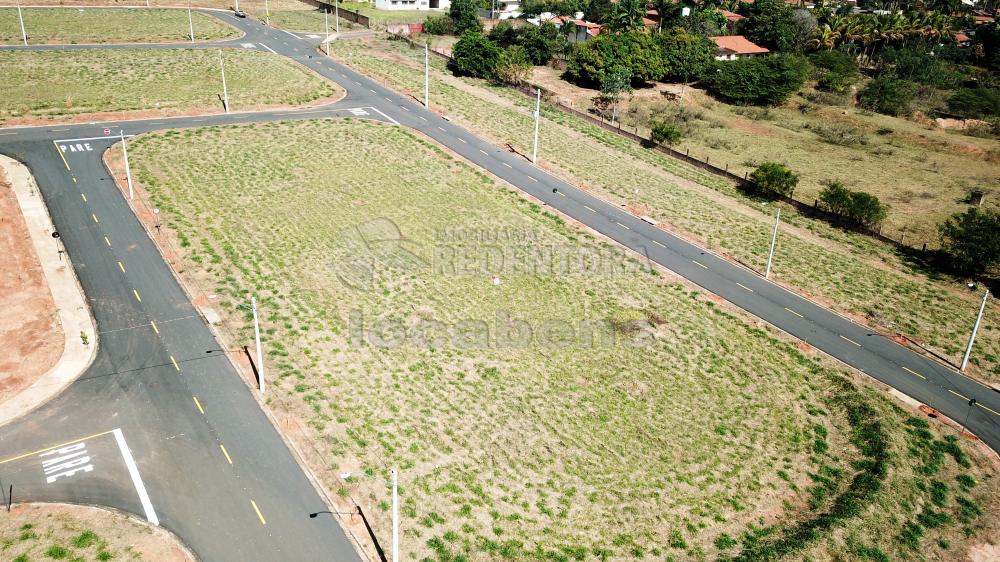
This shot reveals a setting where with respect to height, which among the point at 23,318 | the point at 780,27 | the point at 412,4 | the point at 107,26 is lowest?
the point at 23,318

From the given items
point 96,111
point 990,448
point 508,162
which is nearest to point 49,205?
point 96,111

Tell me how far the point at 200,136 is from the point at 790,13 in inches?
4453

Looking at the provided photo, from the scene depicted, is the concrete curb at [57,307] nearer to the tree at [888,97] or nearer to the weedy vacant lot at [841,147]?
the weedy vacant lot at [841,147]

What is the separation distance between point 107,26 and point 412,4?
62427 millimetres

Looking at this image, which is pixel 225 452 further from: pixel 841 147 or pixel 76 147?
pixel 841 147

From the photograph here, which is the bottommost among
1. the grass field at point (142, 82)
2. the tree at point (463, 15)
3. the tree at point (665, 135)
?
the tree at point (665, 135)

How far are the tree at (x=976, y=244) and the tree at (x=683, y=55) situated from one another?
6092 centimetres

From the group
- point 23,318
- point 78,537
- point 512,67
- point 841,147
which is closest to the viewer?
point 78,537

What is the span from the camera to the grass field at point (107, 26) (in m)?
108

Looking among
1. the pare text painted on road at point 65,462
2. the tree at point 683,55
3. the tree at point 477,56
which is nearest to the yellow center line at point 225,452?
the pare text painted on road at point 65,462

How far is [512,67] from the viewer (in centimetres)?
10294

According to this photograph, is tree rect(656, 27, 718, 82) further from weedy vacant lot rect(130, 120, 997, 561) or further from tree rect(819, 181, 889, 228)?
weedy vacant lot rect(130, 120, 997, 561)

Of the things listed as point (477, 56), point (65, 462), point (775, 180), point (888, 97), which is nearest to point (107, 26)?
point (477, 56)

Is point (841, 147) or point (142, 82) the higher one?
point (142, 82)
